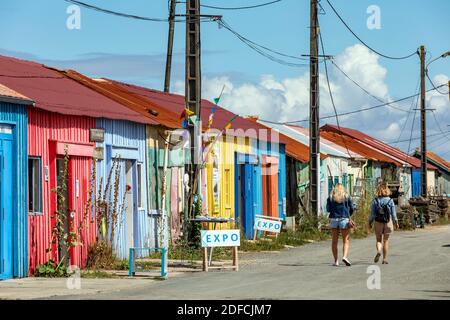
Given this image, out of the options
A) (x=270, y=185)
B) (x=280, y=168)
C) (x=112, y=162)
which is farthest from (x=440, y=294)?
(x=280, y=168)

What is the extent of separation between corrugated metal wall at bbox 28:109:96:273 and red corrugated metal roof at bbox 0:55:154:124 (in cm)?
25

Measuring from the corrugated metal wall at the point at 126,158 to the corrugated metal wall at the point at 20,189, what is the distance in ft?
11.3

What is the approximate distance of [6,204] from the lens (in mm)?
19219

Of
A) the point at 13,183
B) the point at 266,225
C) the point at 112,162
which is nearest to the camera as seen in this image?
the point at 13,183

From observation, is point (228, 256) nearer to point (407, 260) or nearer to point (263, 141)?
point (407, 260)

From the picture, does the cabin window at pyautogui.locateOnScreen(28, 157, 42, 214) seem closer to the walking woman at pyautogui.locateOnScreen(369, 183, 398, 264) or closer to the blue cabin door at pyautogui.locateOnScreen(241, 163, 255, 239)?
the walking woman at pyautogui.locateOnScreen(369, 183, 398, 264)

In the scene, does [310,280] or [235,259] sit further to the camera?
[235,259]

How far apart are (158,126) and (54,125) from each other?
583cm

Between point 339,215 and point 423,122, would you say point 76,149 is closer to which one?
point 339,215

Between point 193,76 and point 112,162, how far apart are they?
9.27ft

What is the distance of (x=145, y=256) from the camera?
25109 millimetres

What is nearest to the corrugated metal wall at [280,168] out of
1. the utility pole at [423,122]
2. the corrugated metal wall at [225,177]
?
the corrugated metal wall at [225,177]

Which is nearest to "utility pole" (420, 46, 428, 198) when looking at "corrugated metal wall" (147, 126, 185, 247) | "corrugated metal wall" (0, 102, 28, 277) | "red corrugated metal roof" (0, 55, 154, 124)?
"corrugated metal wall" (147, 126, 185, 247)
